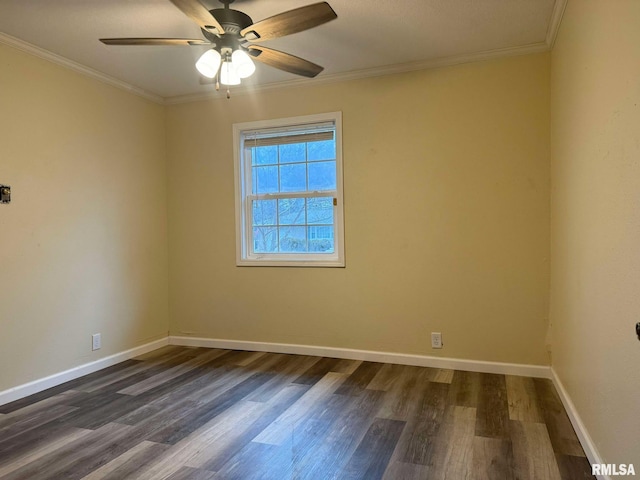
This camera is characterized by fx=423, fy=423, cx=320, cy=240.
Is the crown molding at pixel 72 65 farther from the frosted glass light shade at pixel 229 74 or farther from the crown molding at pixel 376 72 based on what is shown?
the frosted glass light shade at pixel 229 74

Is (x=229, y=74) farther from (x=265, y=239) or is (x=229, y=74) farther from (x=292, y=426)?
(x=292, y=426)

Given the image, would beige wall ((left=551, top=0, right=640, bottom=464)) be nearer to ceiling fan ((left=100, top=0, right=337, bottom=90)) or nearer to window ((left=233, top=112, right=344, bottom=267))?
ceiling fan ((left=100, top=0, right=337, bottom=90))

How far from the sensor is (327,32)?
9.20 feet

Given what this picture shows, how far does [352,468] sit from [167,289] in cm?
288

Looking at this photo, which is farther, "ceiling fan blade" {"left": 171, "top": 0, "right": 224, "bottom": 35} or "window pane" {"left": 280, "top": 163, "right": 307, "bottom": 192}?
"window pane" {"left": 280, "top": 163, "right": 307, "bottom": 192}

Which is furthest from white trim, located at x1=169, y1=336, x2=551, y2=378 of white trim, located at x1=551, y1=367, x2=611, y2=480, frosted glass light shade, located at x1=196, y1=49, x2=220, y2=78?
frosted glass light shade, located at x1=196, y1=49, x2=220, y2=78

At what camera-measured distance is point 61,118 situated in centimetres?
318

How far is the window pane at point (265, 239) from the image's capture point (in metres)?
3.98

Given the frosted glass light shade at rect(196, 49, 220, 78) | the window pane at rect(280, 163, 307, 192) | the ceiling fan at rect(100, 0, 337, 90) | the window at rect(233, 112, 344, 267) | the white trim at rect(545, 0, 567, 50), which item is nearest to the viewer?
the ceiling fan at rect(100, 0, 337, 90)

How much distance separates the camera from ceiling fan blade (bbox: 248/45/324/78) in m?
2.45

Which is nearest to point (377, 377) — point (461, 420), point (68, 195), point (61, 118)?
point (461, 420)

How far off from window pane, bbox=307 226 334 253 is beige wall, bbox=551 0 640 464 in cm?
180

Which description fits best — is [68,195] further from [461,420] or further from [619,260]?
[619,260]

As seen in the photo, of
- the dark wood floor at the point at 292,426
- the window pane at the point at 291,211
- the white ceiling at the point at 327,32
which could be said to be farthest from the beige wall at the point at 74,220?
the window pane at the point at 291,211
